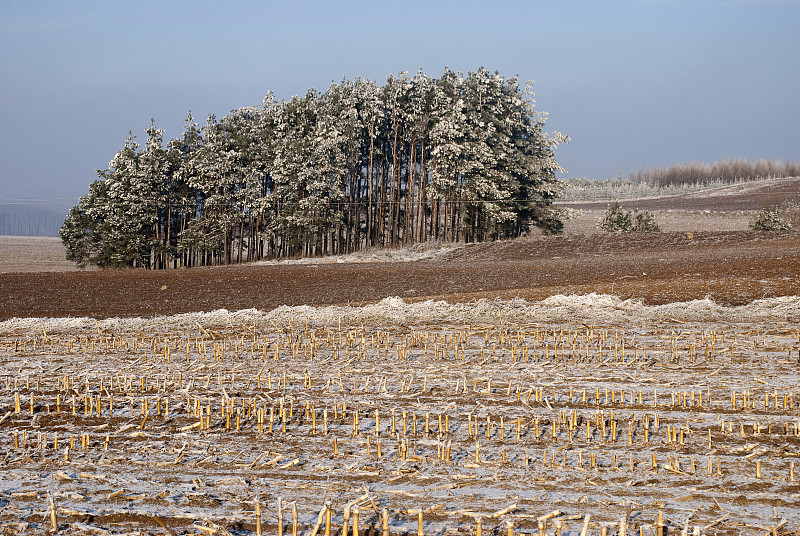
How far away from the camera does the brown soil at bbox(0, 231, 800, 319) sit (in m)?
25.0

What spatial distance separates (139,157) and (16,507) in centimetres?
5292

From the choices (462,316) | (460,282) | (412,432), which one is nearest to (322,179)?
(460,282)


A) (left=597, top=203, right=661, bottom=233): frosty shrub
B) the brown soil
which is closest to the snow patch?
the brown soil

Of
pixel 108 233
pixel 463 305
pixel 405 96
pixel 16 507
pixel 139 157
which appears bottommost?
pixel 16 507

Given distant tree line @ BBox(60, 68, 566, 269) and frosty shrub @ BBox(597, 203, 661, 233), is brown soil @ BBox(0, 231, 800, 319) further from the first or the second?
distant tree line @ BBox(60, 68, 566, 269)

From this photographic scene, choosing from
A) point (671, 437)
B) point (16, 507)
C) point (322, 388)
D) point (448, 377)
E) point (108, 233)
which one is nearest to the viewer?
point (16, 507)

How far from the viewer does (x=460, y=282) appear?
104ft

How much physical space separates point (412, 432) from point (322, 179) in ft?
158

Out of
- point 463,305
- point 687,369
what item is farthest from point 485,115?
point 687,369

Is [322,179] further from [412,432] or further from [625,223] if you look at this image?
[412,432]

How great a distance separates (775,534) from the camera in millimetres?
6270

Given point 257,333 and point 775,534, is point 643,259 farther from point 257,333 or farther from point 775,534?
point 775,534

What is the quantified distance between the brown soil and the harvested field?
22.3 feet

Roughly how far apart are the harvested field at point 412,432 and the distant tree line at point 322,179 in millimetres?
39532
